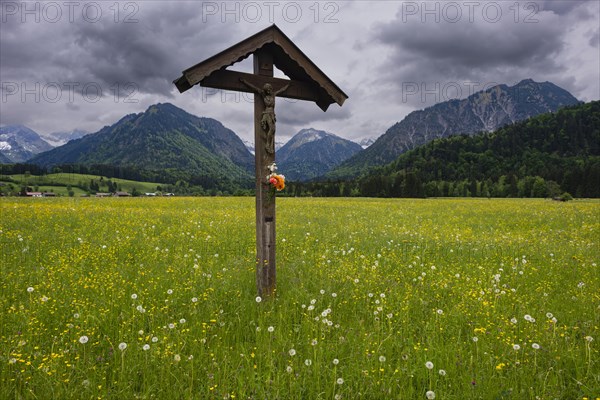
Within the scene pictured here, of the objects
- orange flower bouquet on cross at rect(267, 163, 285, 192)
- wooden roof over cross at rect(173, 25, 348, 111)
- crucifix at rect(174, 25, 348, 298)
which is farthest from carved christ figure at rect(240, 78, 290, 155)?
orange flower bouquet on cross at rect(267, 163, 285, 192)

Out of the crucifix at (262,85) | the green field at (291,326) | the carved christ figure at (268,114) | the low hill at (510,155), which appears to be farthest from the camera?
the low hill at (510,155)

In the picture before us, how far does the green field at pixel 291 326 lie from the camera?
3576 mm

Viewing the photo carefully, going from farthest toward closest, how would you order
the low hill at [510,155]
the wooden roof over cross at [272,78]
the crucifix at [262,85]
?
the low hill at [510,155]
the crucifix at [262,85]
the wooden roof over cross at [272,78]

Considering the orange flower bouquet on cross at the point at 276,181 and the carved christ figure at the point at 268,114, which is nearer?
the orange flower bouquet on cross at the point at 276,181

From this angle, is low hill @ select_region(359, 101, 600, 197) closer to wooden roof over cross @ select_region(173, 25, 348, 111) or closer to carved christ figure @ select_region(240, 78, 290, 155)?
wooden roof over cross @ select_region(173, 25, 348, 111)

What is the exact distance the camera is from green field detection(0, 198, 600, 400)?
11.7 feet

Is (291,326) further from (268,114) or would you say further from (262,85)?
(262,85)

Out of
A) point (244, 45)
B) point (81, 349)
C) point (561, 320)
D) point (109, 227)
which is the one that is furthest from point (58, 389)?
point (109, 227)

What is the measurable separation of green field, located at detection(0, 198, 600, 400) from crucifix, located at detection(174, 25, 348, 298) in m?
0.93

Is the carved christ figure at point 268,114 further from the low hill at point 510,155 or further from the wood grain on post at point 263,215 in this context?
the low hill at point 510,155

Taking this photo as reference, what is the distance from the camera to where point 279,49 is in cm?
610

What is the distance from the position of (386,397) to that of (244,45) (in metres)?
5.95

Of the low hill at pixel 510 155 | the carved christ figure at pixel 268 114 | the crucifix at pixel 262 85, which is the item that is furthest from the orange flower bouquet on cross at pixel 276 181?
the low hill at pixel 510 155

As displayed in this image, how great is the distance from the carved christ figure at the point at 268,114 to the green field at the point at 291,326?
118 inches
